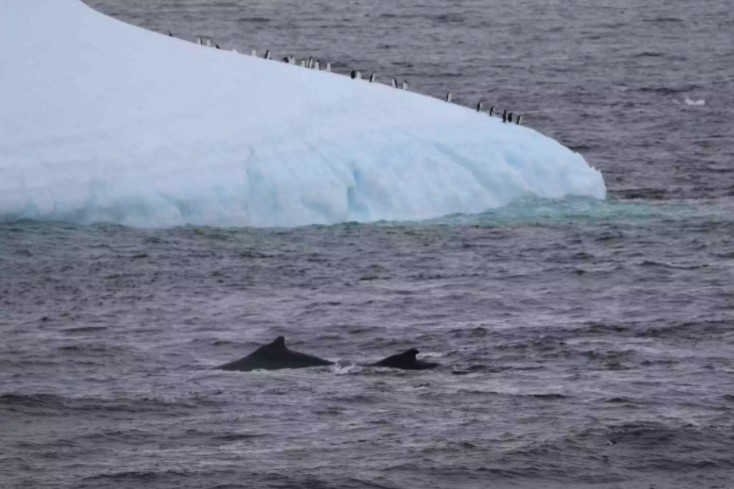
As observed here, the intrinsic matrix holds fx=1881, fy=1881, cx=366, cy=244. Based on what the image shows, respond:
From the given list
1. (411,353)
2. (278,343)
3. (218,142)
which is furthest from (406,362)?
(218,142)

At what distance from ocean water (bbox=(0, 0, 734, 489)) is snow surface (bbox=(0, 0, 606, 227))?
1.73 ft

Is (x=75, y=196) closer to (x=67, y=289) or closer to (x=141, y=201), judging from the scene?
(x=141, y=201)

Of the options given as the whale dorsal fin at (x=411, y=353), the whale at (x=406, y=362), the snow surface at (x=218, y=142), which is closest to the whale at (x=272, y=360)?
the whale at (x=406, y=362)

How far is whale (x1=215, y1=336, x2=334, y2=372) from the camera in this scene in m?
22.0

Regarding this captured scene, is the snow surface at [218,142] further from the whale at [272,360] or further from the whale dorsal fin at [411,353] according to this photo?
the whale dorsal fin at [411,353]

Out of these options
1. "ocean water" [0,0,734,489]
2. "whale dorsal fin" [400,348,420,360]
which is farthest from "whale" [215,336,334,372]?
"whale dorsal fin" [400,348,420,360]

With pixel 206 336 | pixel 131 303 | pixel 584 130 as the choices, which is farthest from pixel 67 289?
pixel 584 130

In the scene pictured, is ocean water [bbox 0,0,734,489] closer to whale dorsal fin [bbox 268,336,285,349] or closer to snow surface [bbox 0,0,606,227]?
whale dorsal fin [bbox 268,336,285,349]

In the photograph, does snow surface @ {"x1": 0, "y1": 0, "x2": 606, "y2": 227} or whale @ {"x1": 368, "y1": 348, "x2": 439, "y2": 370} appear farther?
snow surface @ {"x1": 0, "y1": 0, "x2": 606, "y2": 227}

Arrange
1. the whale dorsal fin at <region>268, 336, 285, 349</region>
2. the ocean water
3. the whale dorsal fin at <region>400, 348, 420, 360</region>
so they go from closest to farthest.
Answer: the ocean water, the whale dorsal fin at <region>400, 348, 420, 360</region>, the whale dorsal fin at <region>268, 336, 285, 349</region>

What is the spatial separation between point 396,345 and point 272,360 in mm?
2175

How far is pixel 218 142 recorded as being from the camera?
31094mm

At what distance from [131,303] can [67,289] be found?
3.79 feet

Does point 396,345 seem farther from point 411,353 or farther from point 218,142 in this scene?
point 218,142
